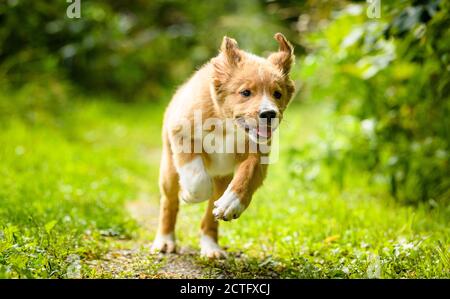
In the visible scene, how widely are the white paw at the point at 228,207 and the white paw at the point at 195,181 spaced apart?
0.32 metres

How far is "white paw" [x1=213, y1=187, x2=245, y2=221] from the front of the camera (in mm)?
3906

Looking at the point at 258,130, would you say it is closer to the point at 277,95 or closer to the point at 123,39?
the point at 277,95

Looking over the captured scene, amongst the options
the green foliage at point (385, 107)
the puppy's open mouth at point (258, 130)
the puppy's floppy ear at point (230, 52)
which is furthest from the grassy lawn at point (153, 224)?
the puppy's floppy ear at point (230, 52)

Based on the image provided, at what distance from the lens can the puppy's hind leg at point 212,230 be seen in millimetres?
4719

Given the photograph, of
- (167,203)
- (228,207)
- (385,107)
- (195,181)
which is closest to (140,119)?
(385,107)

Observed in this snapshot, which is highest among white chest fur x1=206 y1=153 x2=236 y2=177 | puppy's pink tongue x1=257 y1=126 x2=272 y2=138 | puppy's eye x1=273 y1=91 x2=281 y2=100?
puppy's eye x1=273 y1=91 x2=281 y2=100

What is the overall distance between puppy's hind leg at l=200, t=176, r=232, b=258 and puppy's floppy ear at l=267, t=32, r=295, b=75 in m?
1.00

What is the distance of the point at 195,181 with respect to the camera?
4234mm

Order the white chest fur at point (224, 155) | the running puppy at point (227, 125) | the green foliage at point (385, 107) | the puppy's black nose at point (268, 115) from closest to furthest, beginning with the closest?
the puppy's black nose at point (268, 115)
the running puppy at point (227, 125)
the white chest fur at point (224, 155)
the green foliage at point (385, 107)

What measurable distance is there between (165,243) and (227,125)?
1.21m

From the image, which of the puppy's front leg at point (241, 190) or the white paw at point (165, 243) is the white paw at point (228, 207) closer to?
the puppy's front leg at point (241, 190)

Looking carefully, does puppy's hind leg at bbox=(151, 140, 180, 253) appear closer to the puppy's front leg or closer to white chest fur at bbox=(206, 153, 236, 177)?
white chest fur at bbox=(206, 153, 236, 177)

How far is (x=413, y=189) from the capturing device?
6.38 meters

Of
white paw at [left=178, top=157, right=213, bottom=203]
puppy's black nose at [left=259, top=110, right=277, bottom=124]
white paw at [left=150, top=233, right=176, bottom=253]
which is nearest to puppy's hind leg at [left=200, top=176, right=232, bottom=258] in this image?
white paw at [left=150, top=233, right=176, bottom=253]
